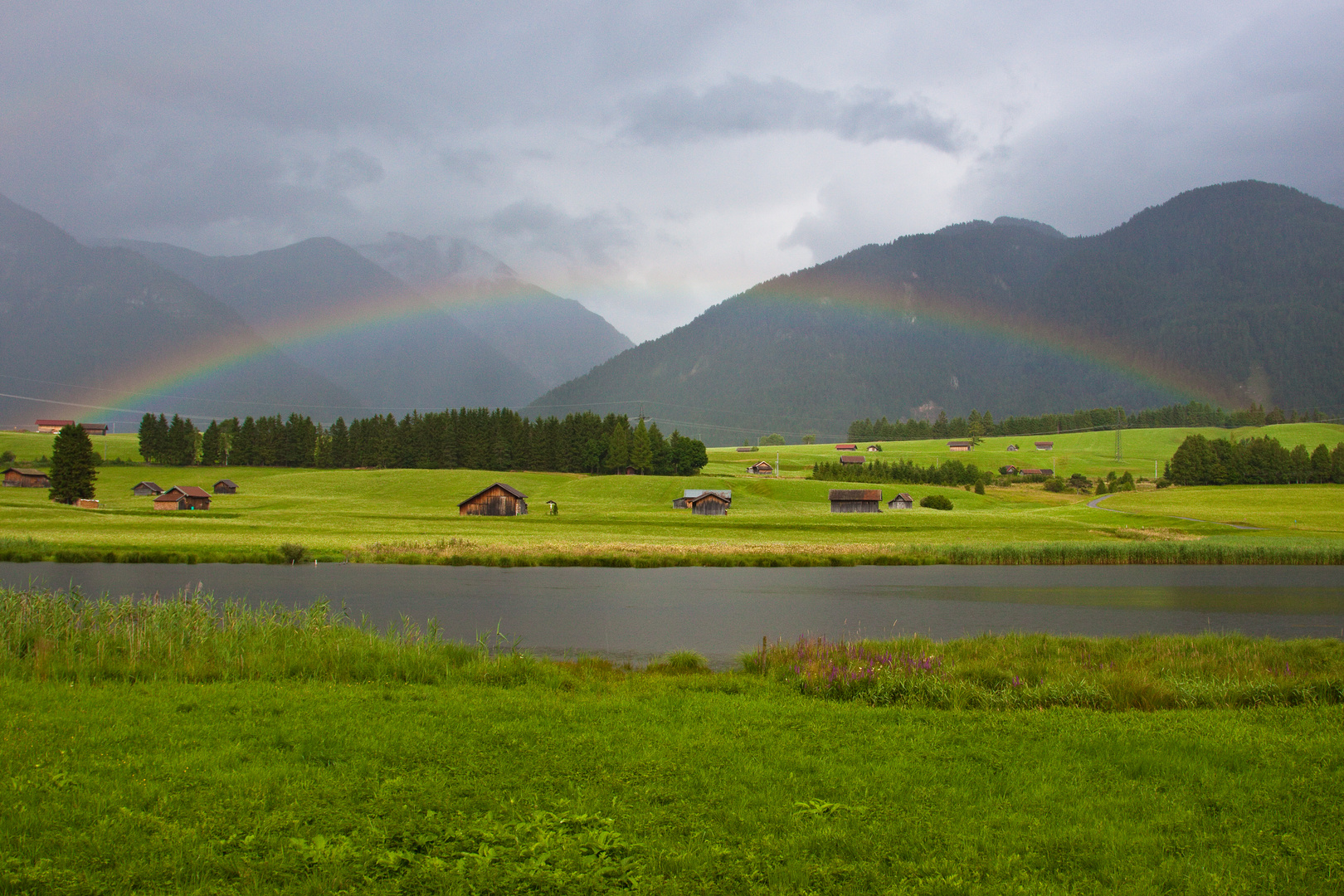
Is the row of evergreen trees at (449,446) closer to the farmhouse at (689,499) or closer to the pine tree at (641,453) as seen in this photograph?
the pine tree at (641,453)

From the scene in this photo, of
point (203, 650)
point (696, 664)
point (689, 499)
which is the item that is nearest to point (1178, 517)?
point (689, 499)

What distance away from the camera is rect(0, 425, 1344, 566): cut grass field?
52.2 m

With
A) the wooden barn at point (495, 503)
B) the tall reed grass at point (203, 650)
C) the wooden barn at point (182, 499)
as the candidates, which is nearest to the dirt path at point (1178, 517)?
the wooden barn at point (495, 503)

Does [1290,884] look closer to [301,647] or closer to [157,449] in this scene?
[301,647]

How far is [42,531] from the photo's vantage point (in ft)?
183

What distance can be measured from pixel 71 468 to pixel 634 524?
54.4m

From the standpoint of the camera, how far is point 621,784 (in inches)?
368

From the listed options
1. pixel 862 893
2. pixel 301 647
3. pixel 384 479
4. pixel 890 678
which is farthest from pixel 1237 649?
pixel 384 479

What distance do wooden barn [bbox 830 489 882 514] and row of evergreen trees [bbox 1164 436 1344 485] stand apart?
59.9 metres

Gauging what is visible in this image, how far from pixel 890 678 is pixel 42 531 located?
61.4 m

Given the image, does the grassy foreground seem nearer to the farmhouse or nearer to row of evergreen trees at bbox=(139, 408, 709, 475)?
the farmhouse

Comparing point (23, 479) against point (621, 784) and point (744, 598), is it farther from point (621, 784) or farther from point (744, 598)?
point (621, 784)

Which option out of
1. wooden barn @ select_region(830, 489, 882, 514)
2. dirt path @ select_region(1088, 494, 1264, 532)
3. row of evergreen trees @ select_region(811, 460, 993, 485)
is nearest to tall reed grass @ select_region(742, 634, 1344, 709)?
dirt path @ select_region(1088, 494, 1264, 532)

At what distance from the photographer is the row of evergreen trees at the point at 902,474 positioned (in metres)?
124
